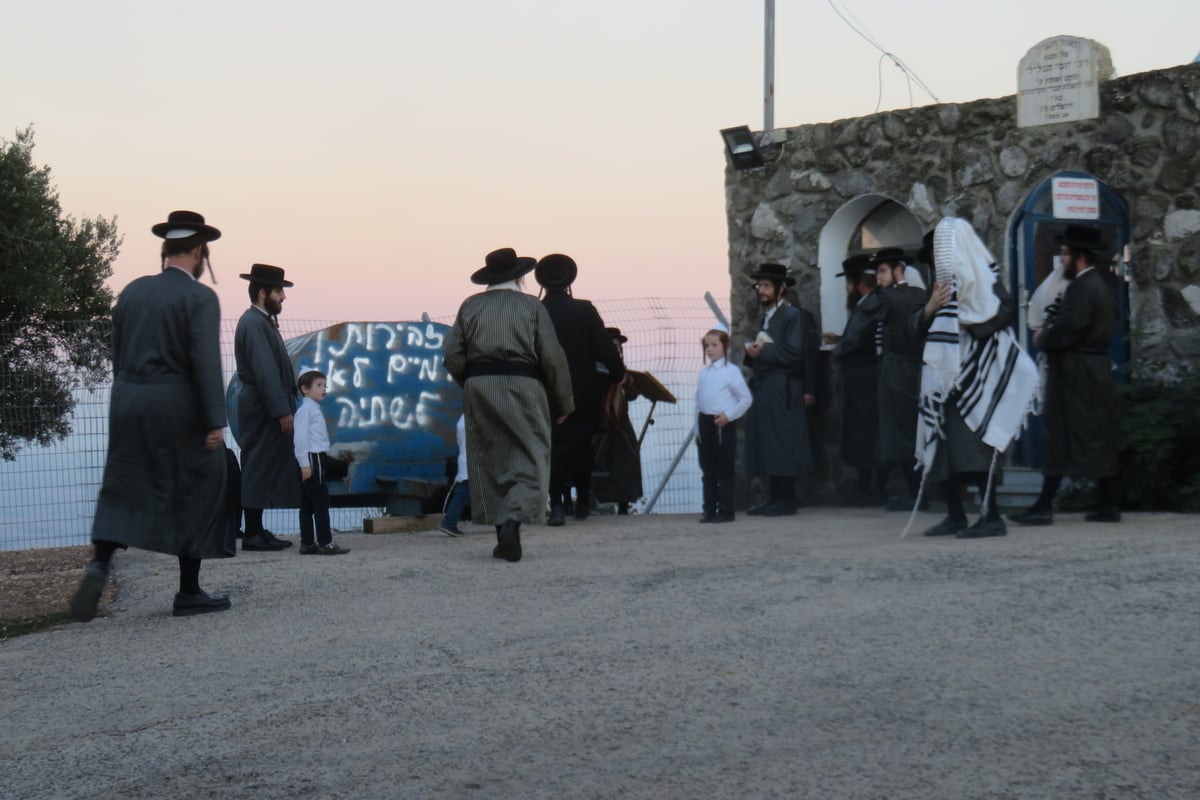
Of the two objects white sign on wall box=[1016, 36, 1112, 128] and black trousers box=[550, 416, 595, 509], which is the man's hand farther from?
white sign on wall box=[1016, 36, 1112, 128]

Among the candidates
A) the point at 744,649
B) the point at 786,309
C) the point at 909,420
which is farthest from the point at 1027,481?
the point at 744,649

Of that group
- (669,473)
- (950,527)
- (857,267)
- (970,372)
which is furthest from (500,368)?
(669,473)

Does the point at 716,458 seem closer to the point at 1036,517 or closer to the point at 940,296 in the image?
the point at 1036,517

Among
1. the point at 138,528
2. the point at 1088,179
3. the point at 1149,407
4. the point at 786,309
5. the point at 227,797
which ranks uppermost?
the point at 1088,179

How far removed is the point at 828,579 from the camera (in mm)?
6719

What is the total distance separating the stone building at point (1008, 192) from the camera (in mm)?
10461

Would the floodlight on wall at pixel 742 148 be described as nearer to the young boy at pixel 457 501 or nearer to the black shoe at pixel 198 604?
the young boy at pixel 457 501

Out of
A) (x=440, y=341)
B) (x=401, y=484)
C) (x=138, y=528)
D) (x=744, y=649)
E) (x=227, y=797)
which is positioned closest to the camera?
(x=227, y=797)

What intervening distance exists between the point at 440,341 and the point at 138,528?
6680mm

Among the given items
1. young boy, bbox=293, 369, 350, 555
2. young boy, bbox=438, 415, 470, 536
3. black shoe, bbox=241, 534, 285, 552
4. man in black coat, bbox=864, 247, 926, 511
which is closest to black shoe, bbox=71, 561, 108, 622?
young boy, bbox=293, 369, 350, 555

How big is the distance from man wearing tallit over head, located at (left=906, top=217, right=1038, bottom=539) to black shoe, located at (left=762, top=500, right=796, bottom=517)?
3.09 metres

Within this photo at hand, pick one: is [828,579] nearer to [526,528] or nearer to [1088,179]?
[526,528]

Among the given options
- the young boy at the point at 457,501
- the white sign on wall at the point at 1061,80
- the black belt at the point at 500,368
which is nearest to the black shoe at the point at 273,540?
the young boy at the point at 457,501

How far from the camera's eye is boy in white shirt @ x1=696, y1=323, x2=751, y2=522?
1045 cm
